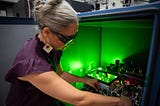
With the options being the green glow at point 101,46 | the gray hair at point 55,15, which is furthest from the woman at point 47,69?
the green glow at point 101,46

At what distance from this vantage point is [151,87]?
0.67 metres

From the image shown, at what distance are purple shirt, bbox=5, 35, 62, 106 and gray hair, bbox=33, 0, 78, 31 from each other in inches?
5.5

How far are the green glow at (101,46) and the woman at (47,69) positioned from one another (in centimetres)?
65

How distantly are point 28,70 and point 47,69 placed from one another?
0.10 meters

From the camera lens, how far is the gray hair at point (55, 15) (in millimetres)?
862

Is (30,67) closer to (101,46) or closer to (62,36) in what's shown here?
(62,36)

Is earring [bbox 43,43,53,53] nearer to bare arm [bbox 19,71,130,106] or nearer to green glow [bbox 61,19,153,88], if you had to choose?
bare arm [bbox 19,71,130,106]

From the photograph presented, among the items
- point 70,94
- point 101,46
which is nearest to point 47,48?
point 70,94

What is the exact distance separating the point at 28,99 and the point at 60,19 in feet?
1.70

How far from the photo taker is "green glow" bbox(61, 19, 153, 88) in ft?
5.32

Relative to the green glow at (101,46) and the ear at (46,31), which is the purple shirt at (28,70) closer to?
the ear at (46,31)

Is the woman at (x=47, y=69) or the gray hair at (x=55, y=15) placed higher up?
the gray hair at (x=55, y=15)

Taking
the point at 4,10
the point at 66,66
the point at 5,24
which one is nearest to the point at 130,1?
the point at 66,66

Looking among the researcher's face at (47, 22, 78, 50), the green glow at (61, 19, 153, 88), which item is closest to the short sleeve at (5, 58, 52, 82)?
the researcher's face at (47, 22, 78, 50)
